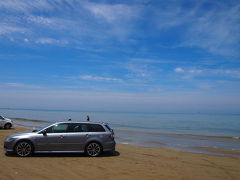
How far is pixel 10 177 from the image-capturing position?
24.0 ft

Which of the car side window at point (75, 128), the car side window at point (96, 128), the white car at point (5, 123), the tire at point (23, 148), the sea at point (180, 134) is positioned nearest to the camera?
the tire at point (23, 148)

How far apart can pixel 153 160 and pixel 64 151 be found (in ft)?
12.1

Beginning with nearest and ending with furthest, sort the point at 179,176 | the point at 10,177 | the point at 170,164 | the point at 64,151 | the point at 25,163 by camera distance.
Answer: the point at 10,177
the point at 179,176
the point at 25,163
the point at 170,164
the point at 64,151

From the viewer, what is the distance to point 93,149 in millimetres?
11039

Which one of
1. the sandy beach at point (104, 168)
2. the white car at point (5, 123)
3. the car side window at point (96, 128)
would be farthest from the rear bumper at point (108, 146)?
the white car at point (5, 123)

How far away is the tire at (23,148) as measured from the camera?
1049 cm

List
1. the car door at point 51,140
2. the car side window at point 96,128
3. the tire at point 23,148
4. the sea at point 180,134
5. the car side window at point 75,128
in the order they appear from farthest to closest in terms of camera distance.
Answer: the sea at point 180,134
the car side window at point 96,128
the car side window at point 75,128
the car door at point 51,140
the tire at point 23,148

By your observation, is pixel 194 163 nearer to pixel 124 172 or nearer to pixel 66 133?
pixel 124 172

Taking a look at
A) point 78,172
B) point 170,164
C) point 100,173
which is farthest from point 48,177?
point 170,164

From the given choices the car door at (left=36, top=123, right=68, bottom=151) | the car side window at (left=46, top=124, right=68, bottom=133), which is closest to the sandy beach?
the car door at (left=36, top=123, right=68, bottom=151)

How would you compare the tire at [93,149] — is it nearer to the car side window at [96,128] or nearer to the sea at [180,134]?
the car side window at [96,128]

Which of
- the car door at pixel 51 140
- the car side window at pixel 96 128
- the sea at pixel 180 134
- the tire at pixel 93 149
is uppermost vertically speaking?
the car side window at pixel 96 128

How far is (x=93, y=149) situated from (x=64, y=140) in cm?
126

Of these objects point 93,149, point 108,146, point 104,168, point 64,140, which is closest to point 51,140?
point 64,140
